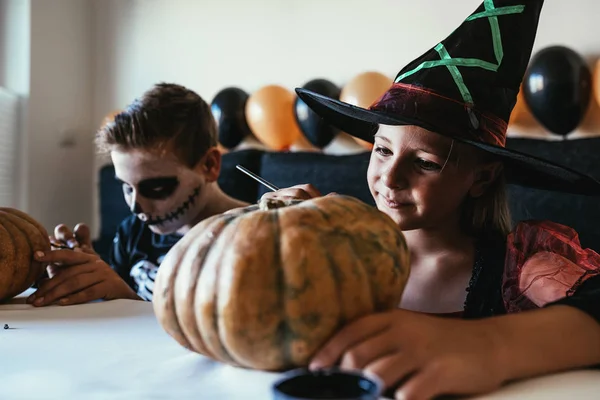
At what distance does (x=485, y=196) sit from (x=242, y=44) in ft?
8.10

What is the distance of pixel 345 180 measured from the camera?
2467 millimetres

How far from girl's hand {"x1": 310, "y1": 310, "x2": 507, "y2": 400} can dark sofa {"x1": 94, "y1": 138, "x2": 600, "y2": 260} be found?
131 centimetres

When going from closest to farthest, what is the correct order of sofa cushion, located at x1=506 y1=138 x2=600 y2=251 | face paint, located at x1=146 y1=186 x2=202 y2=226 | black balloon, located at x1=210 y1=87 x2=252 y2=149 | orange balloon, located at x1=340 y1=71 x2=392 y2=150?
face paint, located at x1=146 y1=186 x2=202 y2=226, sofa cushion, located at x1=506 y1=138 x2=600 y2=251, orange balloon, located at x1=340 y1=71 x2=392 y2=150, black balloon, located at x1=210 y1=87 x2=252 y2=149

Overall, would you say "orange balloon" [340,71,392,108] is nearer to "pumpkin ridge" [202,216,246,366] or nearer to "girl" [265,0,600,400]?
"girl" [265,0,600,400]

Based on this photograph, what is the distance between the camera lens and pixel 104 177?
11.1 feet

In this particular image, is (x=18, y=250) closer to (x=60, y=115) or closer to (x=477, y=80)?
(x=477, y=80)

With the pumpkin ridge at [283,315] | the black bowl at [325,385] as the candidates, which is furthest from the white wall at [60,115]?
the black bowl at [325,385]

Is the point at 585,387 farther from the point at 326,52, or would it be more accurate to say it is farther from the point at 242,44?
the point at 242,44

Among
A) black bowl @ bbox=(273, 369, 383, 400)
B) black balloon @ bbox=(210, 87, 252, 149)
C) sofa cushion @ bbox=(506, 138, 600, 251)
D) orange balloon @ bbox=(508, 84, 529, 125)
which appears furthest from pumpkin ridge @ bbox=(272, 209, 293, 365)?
black balloon @ bbox=(210, 87, 252, 149)

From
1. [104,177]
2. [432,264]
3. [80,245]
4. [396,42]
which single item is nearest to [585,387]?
[432,264]

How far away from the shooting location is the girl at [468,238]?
1.99 feet

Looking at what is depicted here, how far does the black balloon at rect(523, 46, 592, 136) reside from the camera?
7.95ft

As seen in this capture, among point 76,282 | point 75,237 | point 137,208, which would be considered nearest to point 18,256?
point 76,282

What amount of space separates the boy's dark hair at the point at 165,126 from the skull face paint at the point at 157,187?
0.04 m
